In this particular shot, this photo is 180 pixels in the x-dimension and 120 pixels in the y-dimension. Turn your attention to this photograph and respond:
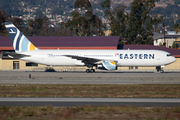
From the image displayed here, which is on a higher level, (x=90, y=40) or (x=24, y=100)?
(x=90, y=40)

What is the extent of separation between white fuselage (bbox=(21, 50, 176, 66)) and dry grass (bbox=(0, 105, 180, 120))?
103 ft

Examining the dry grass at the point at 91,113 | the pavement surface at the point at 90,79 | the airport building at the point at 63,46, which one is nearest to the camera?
the dry grass at the point at 91,113

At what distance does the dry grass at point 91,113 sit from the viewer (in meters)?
14.8

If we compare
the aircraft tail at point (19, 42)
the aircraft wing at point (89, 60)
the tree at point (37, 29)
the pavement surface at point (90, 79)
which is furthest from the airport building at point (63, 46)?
the tree at point (37, 29)

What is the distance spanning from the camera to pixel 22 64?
63.1 meters

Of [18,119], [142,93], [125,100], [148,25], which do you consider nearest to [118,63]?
[142,93]

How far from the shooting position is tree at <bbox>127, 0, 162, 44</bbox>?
102375 millimetres

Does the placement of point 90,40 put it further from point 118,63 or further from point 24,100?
point 24,100

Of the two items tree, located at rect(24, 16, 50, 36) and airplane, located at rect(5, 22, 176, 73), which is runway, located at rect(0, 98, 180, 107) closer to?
airplane, located at rect(5, 22, 176, 73)

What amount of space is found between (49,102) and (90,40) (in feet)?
156

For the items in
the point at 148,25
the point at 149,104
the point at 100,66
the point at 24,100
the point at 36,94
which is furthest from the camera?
the point at 148,25

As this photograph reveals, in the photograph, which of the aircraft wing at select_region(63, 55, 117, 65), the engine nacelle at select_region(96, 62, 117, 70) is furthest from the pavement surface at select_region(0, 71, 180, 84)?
the aircraft wing at select_region(63, 55, 117, 65)

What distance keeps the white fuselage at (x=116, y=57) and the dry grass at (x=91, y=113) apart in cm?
3139

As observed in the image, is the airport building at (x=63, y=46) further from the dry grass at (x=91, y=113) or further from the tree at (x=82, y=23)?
the dry grass at (x=91, y=113)
